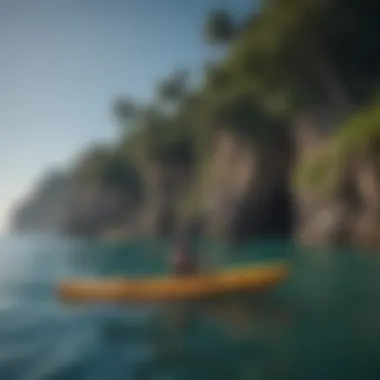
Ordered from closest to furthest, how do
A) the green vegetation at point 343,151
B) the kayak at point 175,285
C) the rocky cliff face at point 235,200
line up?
the kayak at point 175,285, the rocky cliff face at point 235,200, the green vegetation at point 343,151

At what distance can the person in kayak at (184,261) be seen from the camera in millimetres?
2152

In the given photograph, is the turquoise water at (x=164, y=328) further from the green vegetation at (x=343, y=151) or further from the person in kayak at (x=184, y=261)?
the green vegetation at (x=343, y=151)

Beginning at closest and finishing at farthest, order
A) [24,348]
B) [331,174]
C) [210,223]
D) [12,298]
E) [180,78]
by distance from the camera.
Answer: [24,348] → [12,298] → [180,78] → [210,223] → [331,174]

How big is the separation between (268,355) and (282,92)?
1118mm

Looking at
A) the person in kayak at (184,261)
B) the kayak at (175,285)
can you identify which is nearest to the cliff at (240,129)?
the person in kayak at (184,261)

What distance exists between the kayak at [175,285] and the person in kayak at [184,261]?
0.03 metres

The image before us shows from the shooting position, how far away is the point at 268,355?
188 cm

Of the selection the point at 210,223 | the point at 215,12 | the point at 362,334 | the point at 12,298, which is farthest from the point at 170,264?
the point at 215,12

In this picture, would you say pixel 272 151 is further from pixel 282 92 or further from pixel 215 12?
pixel 215 12

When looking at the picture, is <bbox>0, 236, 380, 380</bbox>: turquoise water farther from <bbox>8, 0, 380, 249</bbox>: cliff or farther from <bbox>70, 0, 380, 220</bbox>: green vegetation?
<bbox>70, 0, 380, 220</bbox>: green vegetation

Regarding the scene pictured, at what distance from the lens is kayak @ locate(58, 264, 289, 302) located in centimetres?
202

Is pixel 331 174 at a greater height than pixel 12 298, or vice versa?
pixel 331 174

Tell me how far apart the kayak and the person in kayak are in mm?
26

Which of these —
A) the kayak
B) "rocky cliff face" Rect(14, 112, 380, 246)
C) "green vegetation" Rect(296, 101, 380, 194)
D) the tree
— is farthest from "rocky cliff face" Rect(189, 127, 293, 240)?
the tree
